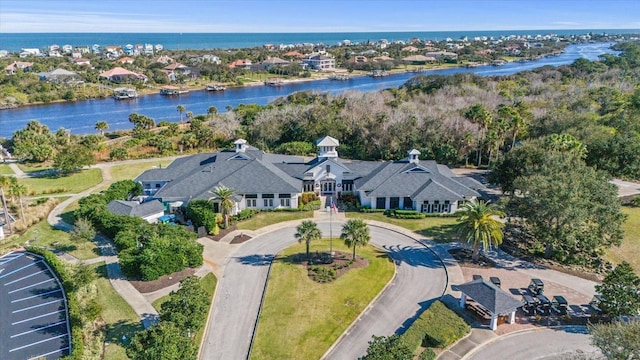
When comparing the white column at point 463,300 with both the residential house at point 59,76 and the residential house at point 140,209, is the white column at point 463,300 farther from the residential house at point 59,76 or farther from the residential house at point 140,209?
the residential house at point 59,76

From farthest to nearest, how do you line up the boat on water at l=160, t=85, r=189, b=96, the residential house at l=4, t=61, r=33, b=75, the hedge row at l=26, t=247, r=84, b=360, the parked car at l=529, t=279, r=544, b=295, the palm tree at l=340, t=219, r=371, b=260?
the residential house at l=4, t=61, r=33, b=75, the boat on water at l=160, t=85, r=189, b=96, the palm tree at l=340, t=219, r=371, b=260, the parked car at l=529, t=279, r=544, b=295, the hedge row at l=26, t=247, r=84, b=360

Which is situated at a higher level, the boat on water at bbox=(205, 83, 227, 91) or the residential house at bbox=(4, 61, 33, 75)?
the residential house at bbox=(4, 61, 33, 75)

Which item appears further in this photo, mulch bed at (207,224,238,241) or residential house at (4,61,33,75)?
residential house at (4,61,33,75)

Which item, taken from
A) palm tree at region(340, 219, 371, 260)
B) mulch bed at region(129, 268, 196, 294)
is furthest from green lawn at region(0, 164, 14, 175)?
palm tree at region(340, 219, 371, 260)

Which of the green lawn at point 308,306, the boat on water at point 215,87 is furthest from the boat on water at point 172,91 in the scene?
the green lawn at point 308,306

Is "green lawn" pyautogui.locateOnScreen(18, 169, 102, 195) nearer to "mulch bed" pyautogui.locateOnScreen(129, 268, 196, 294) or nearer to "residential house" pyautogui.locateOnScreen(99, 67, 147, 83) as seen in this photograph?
"mulch bed" pyautogui.locateOnScreen(129, 268, 196, 294)

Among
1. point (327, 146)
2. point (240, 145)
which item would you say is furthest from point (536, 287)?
point (240, 145)

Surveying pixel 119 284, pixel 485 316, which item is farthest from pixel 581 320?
pixel 119 284
